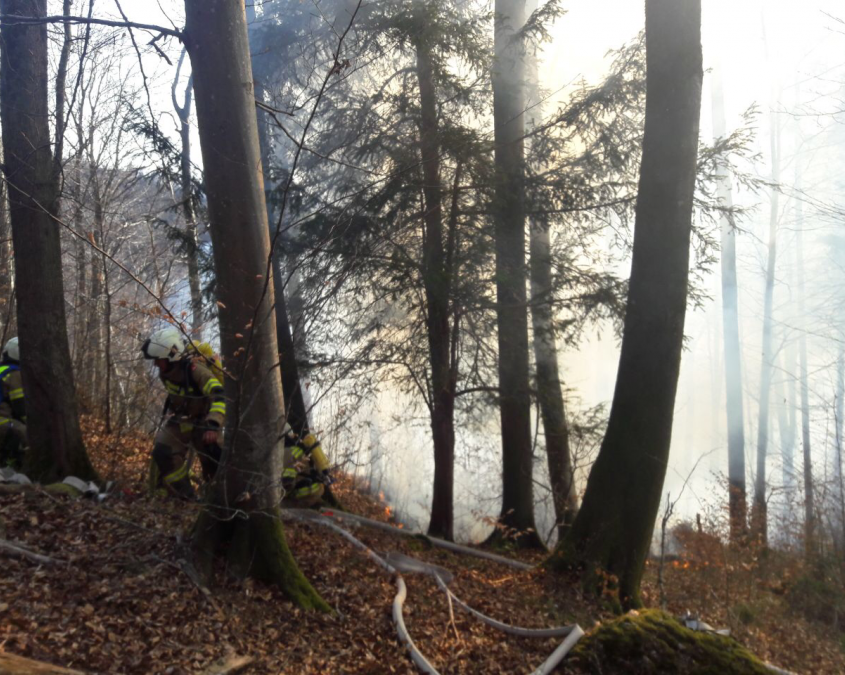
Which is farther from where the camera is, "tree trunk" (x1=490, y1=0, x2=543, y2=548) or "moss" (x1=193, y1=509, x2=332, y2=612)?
"tree trunk" (x1=490, y1=0, x2=543, y2=548)

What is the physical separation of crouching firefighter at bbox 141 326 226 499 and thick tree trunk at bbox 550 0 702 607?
145 inches

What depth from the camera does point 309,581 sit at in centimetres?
514

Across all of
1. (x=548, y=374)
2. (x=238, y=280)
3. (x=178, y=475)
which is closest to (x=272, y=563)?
(x=238, y=280)

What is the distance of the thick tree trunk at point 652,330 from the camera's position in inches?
259

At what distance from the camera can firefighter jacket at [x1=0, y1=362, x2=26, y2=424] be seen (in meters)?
7.48

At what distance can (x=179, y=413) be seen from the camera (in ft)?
22.5

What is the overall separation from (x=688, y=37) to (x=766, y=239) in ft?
84.6

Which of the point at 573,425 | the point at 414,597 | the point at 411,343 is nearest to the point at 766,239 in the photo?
the point at 573,425

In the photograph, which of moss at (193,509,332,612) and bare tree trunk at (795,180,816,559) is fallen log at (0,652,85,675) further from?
bare tree trunk at (795,180,816,559)

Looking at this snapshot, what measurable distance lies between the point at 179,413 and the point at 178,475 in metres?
0.61

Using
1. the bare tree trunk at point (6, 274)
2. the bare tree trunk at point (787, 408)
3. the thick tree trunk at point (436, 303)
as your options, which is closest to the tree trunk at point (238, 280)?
the thick tree trunk at point (436, 303)

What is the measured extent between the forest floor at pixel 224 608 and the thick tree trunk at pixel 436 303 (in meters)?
2.56

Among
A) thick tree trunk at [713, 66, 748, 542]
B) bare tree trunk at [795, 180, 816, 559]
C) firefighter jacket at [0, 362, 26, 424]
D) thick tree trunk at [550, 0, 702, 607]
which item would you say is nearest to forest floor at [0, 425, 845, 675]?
thick tree trunk at [550, 0, 702, 607]

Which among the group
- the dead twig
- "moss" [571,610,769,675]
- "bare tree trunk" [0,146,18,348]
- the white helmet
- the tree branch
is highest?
the tree branch
